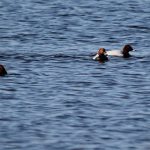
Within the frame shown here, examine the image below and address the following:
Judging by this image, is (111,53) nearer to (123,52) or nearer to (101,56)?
(123,52)

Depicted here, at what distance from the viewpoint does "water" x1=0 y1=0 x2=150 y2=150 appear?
24391 mm

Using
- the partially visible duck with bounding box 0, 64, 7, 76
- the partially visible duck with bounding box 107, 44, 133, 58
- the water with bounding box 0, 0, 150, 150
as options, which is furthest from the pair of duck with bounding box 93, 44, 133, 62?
the partially visible duck with bounding box 0, 64, 7, 76

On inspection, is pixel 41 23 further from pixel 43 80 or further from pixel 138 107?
pixel 138 107

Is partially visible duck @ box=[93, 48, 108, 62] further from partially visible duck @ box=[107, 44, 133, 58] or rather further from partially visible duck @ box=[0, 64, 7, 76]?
partially visible duck @ box=[0, 64, 7, 76]

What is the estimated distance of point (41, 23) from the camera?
47969 mm

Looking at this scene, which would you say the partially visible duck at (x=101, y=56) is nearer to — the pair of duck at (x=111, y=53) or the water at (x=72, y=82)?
the pair of duck at (x=111, y=53)

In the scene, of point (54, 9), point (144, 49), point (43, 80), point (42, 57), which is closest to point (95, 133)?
point (43, 80)

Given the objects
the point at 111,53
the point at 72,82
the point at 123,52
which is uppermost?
the point at 72,82

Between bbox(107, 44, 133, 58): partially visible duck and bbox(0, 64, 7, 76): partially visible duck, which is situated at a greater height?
bbox(0, 64, 7, 76): partially visible duck

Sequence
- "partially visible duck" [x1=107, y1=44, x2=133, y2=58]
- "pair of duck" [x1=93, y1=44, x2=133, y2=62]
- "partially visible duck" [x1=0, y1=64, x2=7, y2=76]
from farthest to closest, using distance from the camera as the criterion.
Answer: "partially visible duck" [x1=107, y1=44, x2=133, y2=58], "pair of duck" [x1=93, y1=44, x2=133, y2=62], "partially visible duck" [x1=0, y1=64, x2=7, y2=76]

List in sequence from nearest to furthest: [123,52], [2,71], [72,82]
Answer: [72,82] → [2,71] → [123,52]

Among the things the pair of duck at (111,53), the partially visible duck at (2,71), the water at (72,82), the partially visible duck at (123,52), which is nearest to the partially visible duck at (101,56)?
the pair of duck at (111,53)

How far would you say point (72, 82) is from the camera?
104 feet

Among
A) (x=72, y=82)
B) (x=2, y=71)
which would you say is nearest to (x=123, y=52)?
(x=72, y=82)
